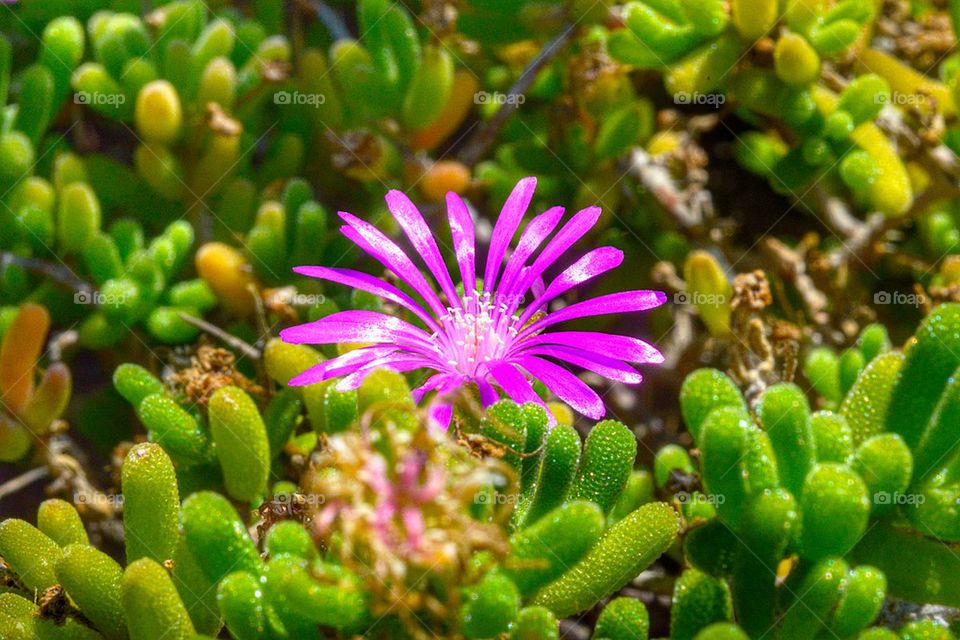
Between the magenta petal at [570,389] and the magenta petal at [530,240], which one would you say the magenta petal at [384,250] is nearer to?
the magenta petal at [530,240]

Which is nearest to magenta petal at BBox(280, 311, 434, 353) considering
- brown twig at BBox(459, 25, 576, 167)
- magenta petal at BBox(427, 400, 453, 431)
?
magenta petal at BBox(427, 400, 453, 431)

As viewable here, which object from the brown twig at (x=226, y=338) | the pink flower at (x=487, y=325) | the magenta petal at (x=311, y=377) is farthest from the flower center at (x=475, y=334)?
the brown twig at (x=226, y=338)

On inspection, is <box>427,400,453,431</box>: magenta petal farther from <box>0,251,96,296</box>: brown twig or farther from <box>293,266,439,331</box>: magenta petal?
<box>0,251,96,296</box>: brown twig

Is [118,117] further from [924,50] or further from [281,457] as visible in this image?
[924,50]

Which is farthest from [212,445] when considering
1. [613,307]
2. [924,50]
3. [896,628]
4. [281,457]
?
[924,50]

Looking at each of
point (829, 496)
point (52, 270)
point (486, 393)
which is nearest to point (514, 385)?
point (486, 393)
